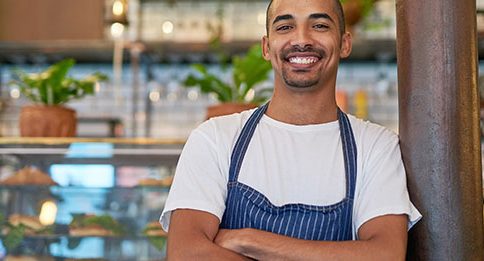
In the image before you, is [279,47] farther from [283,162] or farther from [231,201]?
[231,201]

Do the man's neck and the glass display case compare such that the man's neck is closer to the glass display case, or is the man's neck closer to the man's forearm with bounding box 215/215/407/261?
the man's forearm with bounding box 215/215/407/261

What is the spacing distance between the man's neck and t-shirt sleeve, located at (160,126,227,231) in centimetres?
21

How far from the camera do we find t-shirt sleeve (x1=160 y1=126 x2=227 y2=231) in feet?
5.67

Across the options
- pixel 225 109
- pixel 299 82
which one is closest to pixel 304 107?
pixel 299 82

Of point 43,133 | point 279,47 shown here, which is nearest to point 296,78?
point 279,47

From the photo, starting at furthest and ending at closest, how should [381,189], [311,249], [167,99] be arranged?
[167,99]
[381,189]
[311,249]

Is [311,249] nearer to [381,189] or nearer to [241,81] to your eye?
[381,189]

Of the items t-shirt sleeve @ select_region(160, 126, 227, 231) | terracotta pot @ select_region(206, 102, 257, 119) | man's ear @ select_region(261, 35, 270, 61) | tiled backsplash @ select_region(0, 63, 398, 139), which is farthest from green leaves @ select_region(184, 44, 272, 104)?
tiled backsplash @ select_region(0, 63, 398, 139)

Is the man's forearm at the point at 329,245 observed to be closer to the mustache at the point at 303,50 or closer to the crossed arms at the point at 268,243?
the crossed arms at the point at 268,243

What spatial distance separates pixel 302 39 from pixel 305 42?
0.01 metres

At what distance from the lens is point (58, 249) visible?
2.98 m

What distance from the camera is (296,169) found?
1782 mm

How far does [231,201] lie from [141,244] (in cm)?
133

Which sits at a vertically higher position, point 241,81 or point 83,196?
point 241,81
